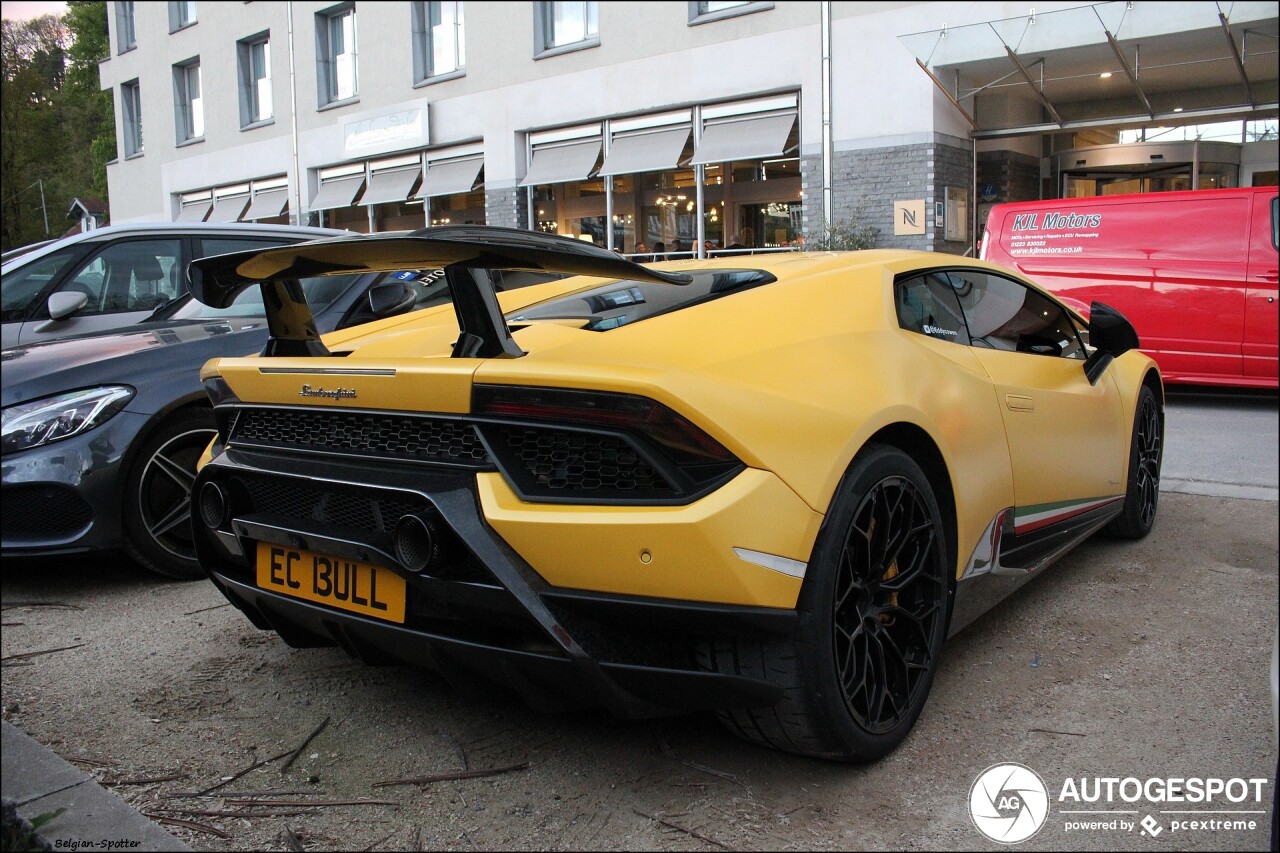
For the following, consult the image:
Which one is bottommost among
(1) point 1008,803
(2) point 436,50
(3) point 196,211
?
(1) point 1008,803

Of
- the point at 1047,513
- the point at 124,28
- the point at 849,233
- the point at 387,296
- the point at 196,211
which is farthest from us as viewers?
the point at 196,211

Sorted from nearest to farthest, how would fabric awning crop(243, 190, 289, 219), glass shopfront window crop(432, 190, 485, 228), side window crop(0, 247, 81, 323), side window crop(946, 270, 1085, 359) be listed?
side window crop(946, 270, 1085, 359), side window crop(0, 247, 81, 323), glass shopfront window crop(432, 190, 485, 228), fabric awning crop(243, 190, 289, 219)

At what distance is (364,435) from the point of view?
2.38 metres

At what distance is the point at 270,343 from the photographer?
2.81 meters

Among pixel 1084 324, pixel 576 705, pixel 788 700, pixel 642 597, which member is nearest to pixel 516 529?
pixel 642 597

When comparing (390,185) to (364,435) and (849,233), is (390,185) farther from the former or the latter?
(364,435)

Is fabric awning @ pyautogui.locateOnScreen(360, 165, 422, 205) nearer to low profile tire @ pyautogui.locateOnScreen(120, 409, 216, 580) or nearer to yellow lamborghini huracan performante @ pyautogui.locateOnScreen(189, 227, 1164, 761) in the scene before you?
low profile tire @ pyautogui.locateOnScreen(120, 409, 216, 580)

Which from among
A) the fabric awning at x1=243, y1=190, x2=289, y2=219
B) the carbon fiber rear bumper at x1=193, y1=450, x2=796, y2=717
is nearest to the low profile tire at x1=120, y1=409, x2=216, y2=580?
the carbon fiber rear bumper at x1=193, y1=450, x2=796, y2=717

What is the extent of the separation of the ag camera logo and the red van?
21.4ft

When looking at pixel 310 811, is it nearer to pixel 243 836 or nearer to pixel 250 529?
pixel 243 836

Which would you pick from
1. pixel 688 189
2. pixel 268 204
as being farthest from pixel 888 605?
pixel 268 204

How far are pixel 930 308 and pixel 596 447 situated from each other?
53.1 inches

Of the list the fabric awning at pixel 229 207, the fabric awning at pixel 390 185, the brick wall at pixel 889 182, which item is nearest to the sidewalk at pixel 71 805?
the brick wall at pixel 889 182

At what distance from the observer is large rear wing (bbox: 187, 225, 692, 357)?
2.13 metres
